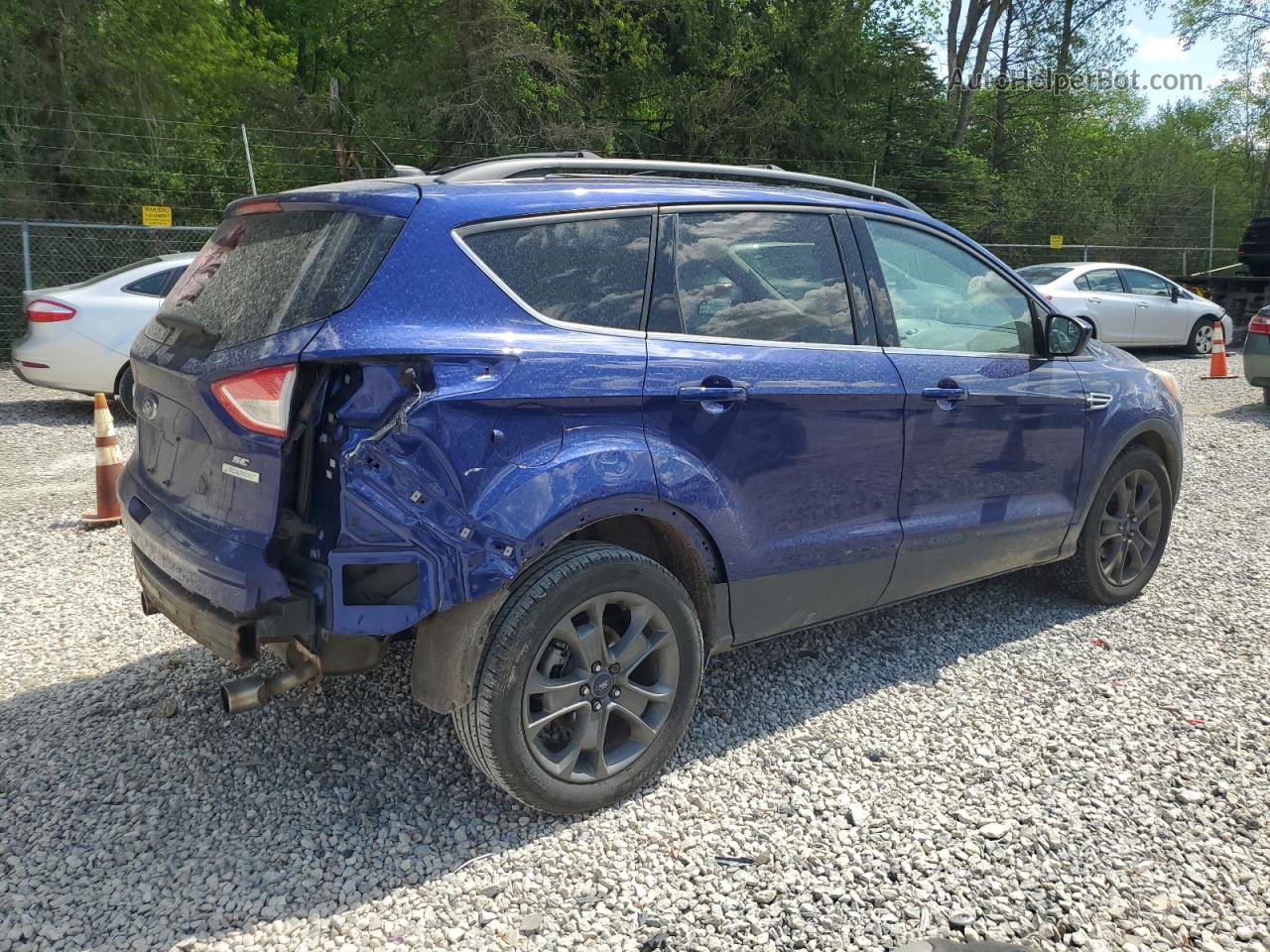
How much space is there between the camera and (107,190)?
16156mm

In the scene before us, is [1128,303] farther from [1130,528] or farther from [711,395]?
[711,395]

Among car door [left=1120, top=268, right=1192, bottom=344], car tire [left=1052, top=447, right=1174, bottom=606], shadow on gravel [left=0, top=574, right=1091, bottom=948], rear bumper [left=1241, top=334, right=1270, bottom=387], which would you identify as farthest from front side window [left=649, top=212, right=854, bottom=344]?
car door [left=1120, top=268, right=1192, bottom=344]

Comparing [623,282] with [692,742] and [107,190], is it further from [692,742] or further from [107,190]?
[107,190]

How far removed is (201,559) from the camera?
286 centimetres

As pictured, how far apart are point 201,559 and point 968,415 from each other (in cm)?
283

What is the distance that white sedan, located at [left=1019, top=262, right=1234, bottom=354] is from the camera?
1488 centimetres

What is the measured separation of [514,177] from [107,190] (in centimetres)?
1556

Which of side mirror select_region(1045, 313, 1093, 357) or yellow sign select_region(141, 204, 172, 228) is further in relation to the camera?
yellow sign select_region(141, 204, 172, 228)

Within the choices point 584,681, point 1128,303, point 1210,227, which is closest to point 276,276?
point 584,681

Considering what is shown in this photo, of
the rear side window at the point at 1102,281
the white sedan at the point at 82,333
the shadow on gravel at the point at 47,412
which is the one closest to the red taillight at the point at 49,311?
the white sedan at the point at 82,333

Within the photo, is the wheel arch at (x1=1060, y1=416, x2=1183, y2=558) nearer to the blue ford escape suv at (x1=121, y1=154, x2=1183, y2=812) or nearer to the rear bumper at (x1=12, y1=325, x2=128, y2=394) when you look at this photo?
the blue ford escape suv at (x1=121, y1=154, x2=1183, y2=812)

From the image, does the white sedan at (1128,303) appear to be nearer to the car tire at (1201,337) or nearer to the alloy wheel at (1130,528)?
the car tire at (1201,337)

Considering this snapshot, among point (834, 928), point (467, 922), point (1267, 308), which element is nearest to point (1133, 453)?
point (834, 928)

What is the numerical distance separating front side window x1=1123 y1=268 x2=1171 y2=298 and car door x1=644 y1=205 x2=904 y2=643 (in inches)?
546
